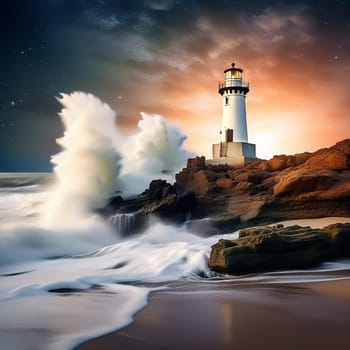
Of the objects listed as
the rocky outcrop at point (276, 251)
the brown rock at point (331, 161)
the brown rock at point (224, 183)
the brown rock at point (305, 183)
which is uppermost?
the brown rock at point (331, 161)

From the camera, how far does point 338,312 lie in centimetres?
380

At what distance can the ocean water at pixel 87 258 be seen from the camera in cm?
367

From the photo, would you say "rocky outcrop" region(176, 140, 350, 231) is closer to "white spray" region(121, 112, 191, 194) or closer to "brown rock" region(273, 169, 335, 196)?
"brown rock" region(273, 169, 335, 196)

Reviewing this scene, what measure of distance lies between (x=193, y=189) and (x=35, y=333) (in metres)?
9.63

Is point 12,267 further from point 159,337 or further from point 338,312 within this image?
point 338,312

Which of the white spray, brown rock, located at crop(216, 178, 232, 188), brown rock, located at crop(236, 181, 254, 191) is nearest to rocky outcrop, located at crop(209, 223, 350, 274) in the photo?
brown rock, located at crop(236, 181, 254, 191)

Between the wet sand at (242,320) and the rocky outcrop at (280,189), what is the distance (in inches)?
199

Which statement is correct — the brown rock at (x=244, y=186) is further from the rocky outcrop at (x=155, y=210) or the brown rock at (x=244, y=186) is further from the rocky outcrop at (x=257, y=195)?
the rocky outcrop at (x=155, y=210)

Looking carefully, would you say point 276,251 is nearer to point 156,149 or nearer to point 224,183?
point 224,183

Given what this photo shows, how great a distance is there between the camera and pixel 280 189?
399 inches

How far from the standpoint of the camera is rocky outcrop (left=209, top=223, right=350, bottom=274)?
591cm

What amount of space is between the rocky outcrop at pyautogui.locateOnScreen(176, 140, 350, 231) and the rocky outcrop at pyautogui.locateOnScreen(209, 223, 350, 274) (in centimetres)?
330

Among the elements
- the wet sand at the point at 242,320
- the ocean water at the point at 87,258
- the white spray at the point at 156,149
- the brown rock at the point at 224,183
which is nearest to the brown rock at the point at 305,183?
the ocean water at the point at 87,258

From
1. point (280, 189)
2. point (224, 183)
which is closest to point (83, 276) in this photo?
point (280, 189)
